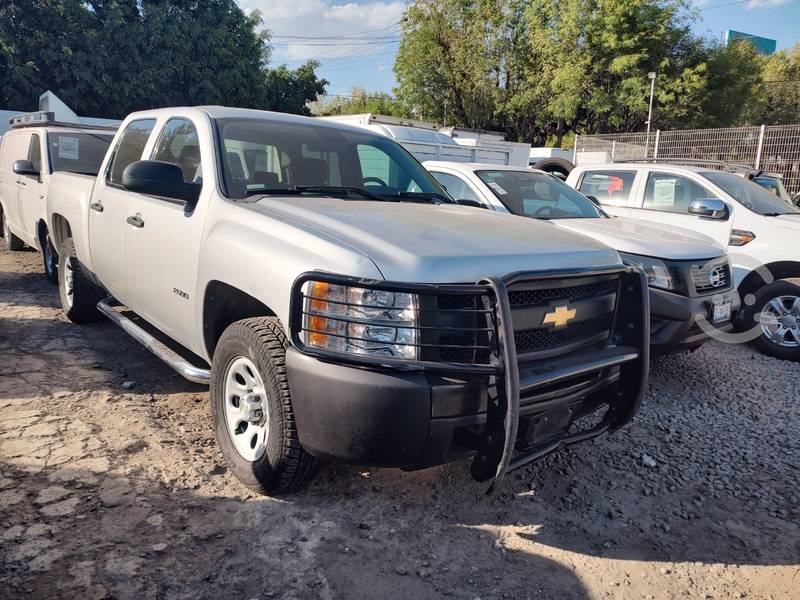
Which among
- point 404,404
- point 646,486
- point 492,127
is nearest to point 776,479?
point 646,486

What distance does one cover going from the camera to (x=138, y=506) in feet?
8.96

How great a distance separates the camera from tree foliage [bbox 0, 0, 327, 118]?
21.4m

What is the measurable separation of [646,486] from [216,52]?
25.9 metres

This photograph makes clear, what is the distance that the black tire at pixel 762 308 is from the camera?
18.3ft

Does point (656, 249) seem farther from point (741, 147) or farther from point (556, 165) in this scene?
point (741, 147)

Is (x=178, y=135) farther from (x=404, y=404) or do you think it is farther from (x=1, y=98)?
(x=1, y=98)

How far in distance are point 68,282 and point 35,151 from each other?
9.03ft

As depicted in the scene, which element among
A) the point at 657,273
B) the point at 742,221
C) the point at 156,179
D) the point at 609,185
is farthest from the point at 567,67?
the point at 156,179

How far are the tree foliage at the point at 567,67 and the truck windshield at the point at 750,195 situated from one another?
2441cm

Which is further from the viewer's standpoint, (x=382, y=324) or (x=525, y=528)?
(x=525, y=528)

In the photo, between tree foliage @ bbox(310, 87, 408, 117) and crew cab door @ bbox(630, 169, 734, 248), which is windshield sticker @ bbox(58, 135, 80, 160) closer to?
crew cab door @ bbox(630, 169, 734, 248)

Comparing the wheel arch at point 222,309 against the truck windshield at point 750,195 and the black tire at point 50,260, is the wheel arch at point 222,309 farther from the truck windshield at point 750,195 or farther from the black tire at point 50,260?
the truck windshield at point 750,195

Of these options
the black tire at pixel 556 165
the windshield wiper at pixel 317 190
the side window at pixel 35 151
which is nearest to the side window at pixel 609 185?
the black tire at pixel 556 165

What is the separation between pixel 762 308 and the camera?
19.0ft
